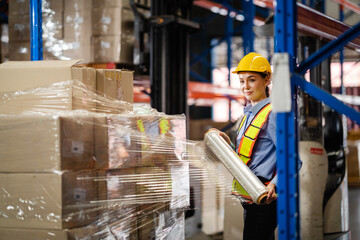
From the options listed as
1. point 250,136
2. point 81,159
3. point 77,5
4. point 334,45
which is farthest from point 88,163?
point 77,5

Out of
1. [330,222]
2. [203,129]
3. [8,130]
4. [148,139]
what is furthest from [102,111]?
[203,129]

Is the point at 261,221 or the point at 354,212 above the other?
the point at 261,221

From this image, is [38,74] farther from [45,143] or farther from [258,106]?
[258,106]

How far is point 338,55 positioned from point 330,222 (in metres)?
2.42

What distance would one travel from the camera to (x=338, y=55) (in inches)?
234

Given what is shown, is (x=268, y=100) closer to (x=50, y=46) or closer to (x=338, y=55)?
(x=50, y=46)

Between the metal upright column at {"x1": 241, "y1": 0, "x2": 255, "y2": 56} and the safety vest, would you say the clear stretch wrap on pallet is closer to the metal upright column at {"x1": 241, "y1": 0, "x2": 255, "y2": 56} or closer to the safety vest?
the safety vest

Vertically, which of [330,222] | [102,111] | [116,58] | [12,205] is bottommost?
[330,222]

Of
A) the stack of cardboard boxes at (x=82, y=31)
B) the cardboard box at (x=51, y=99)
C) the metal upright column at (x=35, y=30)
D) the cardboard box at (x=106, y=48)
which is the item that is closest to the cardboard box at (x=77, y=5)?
the stack of cardboard boxes at (x=82, y=31)

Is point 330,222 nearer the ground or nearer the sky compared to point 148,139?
nearer the ground

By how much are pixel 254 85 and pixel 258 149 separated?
0.40 metres

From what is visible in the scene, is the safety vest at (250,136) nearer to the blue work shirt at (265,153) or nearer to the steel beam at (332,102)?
the blue work shirt at (265,153)

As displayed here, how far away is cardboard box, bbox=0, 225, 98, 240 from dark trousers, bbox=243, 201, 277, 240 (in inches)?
35.7

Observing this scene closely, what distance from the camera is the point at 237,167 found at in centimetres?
236
